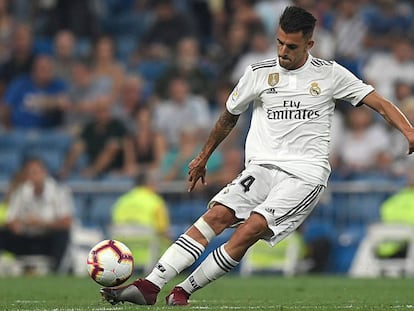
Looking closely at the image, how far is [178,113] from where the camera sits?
61.4 feet

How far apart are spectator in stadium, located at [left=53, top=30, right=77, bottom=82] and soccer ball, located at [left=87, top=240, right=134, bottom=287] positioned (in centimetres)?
1106

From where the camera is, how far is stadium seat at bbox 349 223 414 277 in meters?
16.2

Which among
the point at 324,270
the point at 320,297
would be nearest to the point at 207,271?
the point at 320,297

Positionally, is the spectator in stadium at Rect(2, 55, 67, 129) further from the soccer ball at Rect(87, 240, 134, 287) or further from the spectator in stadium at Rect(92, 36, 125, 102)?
the soccer ball at Rect(87, 240, 134, 287)

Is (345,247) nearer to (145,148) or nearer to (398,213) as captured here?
(398,213)

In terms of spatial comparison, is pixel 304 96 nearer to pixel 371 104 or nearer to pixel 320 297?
pixel 371 104

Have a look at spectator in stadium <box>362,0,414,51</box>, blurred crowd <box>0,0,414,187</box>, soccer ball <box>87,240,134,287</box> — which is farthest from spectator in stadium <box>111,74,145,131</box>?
soccer ball <box>87,240,134,287</box>

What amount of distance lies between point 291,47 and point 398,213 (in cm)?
796

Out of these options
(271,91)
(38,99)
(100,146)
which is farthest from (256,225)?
(38,99)

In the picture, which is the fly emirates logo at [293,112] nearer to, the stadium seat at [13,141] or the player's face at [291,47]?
the player's face at [291,47]

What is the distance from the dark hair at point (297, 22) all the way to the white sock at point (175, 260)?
70.3 inches

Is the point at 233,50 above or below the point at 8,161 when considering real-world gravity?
above

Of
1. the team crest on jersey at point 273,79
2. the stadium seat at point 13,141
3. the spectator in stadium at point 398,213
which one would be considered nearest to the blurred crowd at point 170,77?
the stadium seat at point 13,141

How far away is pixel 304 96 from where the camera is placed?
9227mm
